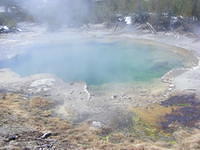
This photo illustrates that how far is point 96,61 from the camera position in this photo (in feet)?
108

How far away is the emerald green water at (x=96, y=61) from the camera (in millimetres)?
28156

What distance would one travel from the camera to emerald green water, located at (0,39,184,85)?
2816cm

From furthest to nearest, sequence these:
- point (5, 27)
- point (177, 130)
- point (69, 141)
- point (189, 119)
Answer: point (5, 27) < point (189, 119) < point (177, 130) < point (69, 141)

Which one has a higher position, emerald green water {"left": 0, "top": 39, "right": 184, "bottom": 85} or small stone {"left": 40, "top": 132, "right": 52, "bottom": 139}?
emerald green water {"left": 0, "top": 39, "right": 184, "bottom": 85}

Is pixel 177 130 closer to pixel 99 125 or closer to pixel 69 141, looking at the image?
pixel 99 125

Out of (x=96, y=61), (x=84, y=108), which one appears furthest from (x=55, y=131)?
(x=96, y=61)

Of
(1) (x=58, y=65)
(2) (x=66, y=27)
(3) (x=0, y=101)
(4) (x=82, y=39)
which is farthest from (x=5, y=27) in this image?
(3) (x=0, y=101)

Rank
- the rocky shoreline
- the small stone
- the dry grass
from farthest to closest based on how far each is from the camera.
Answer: the small stone → the rocky shoreline → the dry grass

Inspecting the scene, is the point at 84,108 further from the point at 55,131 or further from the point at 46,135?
the point at 46,135

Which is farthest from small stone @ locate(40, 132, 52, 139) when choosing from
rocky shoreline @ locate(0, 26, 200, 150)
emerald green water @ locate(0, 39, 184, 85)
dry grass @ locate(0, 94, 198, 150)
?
emerald green water @ locate(0, 39, 184, 85)

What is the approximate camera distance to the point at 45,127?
58.4ft

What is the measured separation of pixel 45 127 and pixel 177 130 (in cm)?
798

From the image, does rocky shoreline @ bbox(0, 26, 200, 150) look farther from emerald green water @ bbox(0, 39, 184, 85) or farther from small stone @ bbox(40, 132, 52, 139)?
emerald green water @ bbox(0, 39, 184, 85)

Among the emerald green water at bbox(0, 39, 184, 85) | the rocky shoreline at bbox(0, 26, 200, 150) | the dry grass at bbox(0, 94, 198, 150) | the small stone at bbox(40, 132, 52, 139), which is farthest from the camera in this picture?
the emerald green water at bbox(0, 39, 184, 85)
